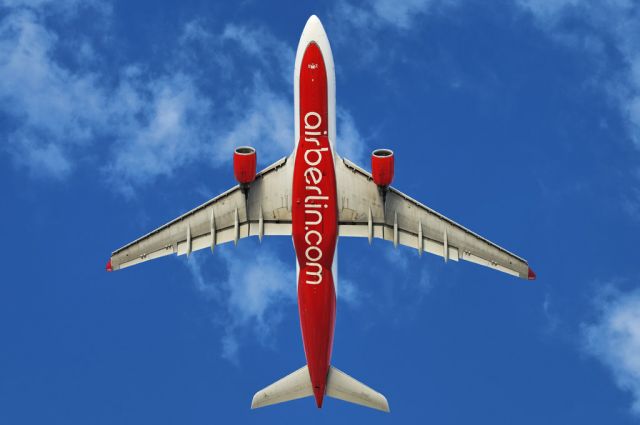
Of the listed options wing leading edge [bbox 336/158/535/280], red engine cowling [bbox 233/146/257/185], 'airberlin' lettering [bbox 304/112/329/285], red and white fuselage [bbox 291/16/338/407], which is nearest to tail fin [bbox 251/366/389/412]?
red and white fuselage [bbox 291/16/338/407]

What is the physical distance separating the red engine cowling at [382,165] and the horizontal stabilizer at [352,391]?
9208 millimetres

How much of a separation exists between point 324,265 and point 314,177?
4.06m

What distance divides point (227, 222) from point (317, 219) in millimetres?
5155

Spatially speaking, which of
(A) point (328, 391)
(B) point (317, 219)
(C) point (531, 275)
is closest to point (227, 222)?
(B) point (317, 219)

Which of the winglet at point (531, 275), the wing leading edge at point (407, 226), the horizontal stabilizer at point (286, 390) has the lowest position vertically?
the horizontal stabilizer at point (286, 390)

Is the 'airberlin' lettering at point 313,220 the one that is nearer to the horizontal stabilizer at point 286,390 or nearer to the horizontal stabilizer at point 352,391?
the horizontal stabilizer at point 286,390

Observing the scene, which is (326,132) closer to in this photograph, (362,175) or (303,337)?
(362,175)

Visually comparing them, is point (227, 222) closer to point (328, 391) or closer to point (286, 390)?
point (286, 390)

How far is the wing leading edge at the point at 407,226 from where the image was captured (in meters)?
73.6

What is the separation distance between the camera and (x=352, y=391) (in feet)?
242

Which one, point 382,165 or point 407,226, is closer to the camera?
point 382,165

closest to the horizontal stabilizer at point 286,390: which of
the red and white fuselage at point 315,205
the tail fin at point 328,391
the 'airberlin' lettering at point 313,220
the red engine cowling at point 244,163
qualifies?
the tail fin at point 328,391

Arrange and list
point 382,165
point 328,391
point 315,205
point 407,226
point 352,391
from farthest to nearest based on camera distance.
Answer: point 407,226 < point 352,391 < point 328,391 < point 315,205 < point 382,165

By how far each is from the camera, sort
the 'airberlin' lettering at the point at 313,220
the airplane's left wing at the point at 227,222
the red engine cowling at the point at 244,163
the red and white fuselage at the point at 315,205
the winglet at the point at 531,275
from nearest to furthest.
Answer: the red and white fuselage at the point at 315,205 → the 'airberlin' lettering at the point at 313,220 → the red engine cowling at the point at 244,163 → the airplane's left wing at the point at 227,222 → the winglet at the point at 531,275
